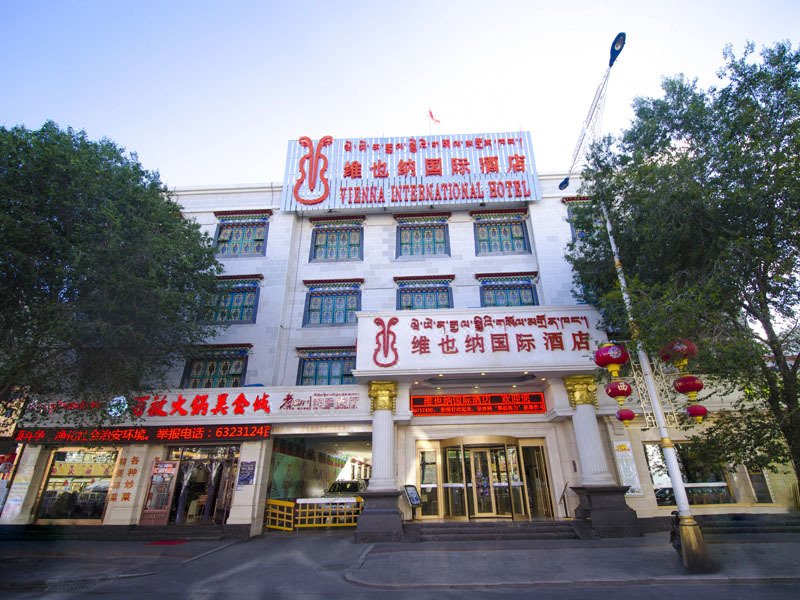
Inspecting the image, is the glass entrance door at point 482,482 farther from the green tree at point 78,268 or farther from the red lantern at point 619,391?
the green tree at point 78,268

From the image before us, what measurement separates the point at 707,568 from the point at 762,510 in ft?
27.7

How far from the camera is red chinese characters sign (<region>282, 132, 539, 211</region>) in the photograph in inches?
743

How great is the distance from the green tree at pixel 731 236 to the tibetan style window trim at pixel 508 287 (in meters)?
5.63

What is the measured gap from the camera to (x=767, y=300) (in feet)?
36.0

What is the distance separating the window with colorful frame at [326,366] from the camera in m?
16.1

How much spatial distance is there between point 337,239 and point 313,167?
12.8ft

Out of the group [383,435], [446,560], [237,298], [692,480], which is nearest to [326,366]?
[383,435]

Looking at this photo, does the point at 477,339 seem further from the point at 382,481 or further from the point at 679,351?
the point at 679,351

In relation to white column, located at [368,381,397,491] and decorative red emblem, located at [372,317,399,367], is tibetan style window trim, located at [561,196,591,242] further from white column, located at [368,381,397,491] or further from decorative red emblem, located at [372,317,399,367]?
white column, located at [368,381,397,491]

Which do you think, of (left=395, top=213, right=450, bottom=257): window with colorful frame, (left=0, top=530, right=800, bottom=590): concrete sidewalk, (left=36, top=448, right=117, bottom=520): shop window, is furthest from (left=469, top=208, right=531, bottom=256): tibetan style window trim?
(left=36, top=448, right=117, bottom=520): shop window

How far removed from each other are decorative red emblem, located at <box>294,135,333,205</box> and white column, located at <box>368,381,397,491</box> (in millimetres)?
9629

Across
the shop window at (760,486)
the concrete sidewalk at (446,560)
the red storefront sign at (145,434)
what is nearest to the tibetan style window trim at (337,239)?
the red storefront sign at (145,434)

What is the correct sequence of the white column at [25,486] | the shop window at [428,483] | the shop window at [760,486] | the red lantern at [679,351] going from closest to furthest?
the red lantern at [679,351] < the shop window at [760,486] < the white column at [25,486] < the shop window at [428,483]

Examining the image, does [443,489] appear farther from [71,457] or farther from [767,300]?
[71,457]
